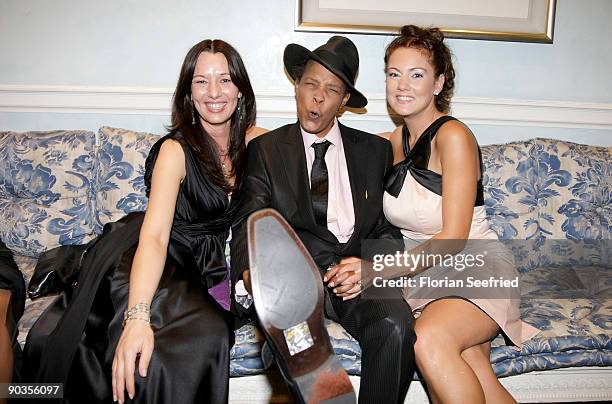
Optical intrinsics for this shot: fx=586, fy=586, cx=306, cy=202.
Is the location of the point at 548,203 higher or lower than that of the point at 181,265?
higher

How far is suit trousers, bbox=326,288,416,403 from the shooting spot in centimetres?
172

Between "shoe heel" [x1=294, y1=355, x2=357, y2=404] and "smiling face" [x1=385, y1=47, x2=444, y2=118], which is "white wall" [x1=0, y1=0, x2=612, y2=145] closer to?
"smiling face" [x1=385, y1=47, x2=444, y2=118]

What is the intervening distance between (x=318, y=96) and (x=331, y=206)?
395mm

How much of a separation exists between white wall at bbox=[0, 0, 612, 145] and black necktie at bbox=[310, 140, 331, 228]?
0.74 m

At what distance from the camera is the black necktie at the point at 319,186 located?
211 centimetres

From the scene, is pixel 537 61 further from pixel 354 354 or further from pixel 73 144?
pixel 73 144

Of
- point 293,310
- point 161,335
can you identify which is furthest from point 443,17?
point 161,335

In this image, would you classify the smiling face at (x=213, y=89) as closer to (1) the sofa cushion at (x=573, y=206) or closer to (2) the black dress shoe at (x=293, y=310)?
(2) the black dress shoe at (x=293, y=310)

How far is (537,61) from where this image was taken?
292cm

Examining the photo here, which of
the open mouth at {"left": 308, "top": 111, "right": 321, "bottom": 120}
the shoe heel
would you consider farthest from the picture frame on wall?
the shoe heel

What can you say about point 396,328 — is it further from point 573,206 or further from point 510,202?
point 573,206

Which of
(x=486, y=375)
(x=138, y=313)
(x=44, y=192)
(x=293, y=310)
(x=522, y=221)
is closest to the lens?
(x=293, y=310)

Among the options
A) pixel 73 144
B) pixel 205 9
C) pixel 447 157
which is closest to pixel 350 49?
pixel 447 157

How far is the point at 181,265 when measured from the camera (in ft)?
6.59
